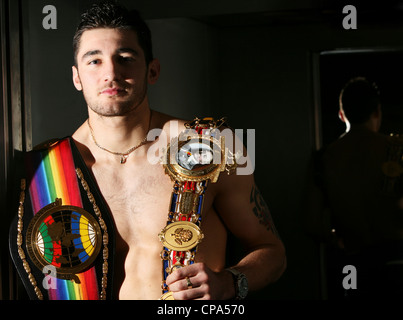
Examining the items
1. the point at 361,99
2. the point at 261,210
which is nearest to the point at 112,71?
the point at 261,210

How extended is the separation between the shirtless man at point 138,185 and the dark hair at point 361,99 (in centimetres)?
30

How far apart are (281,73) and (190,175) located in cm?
33

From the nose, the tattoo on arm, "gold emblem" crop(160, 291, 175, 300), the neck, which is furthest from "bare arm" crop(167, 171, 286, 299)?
the nose

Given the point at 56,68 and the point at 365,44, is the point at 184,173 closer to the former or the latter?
the point at 56,68

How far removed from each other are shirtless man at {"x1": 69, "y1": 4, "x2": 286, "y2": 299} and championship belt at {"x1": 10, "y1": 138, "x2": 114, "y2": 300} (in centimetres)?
4

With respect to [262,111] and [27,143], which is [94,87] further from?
[262,111]

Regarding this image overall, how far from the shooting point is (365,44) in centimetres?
149

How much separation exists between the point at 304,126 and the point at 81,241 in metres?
0.62

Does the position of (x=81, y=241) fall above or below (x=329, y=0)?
below

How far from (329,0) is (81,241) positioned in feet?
2.79

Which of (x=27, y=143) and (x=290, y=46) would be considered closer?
(x=290, y=46)

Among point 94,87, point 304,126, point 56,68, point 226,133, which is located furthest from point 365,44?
point 56,68

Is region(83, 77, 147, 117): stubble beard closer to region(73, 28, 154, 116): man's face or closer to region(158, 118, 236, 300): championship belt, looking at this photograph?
region(73, 28, 154, 116): man's face
